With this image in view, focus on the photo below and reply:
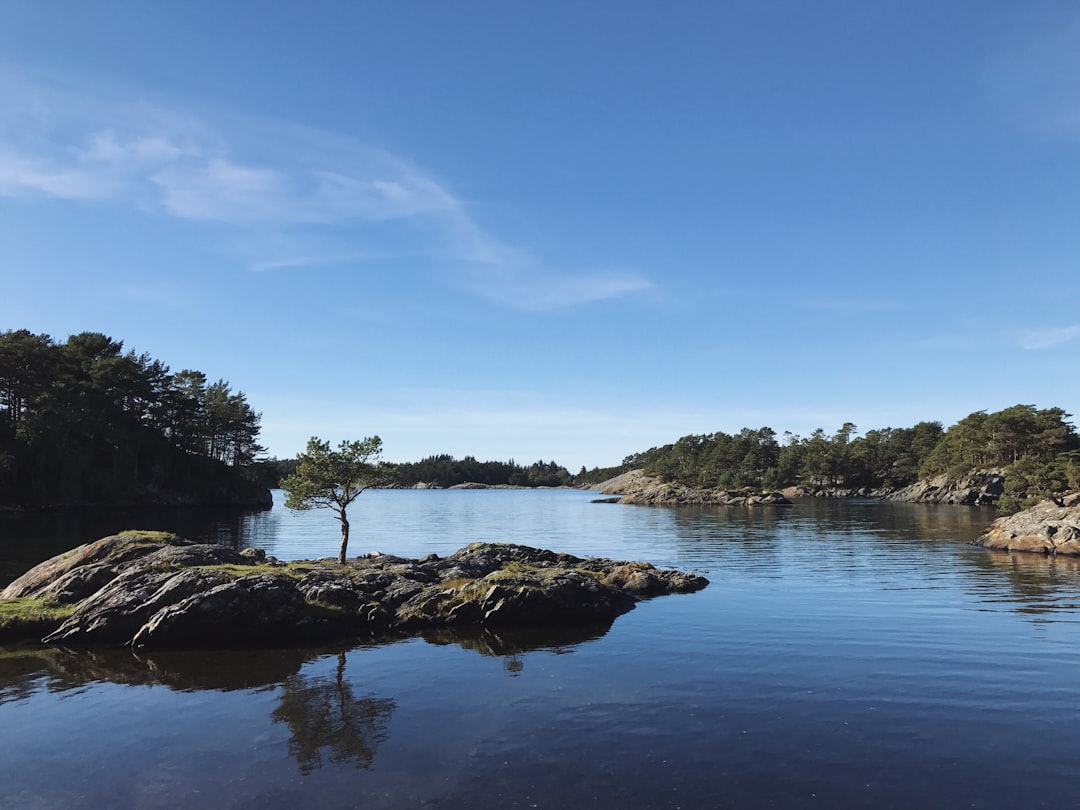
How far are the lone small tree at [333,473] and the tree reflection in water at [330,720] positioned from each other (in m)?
27.7

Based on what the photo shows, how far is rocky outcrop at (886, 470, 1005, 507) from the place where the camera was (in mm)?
156625

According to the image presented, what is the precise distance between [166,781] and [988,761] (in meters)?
21.0

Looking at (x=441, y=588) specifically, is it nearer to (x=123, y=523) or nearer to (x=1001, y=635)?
(x=1001, y=635)

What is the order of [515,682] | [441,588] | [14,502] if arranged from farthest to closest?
[14,502], [441,588], [515,682]

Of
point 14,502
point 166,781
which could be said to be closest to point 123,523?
point 14,502

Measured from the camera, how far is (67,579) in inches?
1394

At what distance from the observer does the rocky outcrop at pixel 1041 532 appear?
2539 inches

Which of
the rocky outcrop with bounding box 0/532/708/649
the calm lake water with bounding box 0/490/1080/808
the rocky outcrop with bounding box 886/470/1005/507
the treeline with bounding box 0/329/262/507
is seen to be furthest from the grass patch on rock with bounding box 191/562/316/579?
the rocky outcrop with bounding box 886/470/1005/507

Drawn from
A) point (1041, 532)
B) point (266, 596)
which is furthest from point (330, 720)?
point (1041, 532)

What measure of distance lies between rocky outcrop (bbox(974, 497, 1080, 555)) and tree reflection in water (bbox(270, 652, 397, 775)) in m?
69.7

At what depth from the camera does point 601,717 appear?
2077 cm

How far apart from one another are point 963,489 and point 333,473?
164315mm

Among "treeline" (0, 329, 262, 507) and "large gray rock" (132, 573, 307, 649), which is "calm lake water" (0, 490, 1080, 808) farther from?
"treeline" (0, 329, 262, 507)

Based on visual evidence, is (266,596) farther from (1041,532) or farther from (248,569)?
(1041,532)
